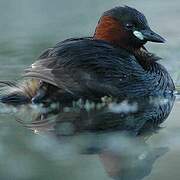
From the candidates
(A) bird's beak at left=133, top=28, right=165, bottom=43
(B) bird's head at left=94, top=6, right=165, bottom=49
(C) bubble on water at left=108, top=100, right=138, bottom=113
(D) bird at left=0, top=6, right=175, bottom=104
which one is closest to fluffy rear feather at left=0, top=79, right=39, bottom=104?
(D) bird at left=0, top=6, right=175, bottom=104

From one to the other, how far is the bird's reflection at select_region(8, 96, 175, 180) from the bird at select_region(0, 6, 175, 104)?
12 cm

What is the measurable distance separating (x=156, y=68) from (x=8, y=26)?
4777 mm

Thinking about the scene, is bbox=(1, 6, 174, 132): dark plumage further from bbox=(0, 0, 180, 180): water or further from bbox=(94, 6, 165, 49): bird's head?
bbox=(0, 0, 180, 180): water

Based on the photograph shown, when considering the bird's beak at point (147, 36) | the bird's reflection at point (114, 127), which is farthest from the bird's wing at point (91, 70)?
the bird's beak at point (147, 36)

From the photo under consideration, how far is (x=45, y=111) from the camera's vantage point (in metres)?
6.84

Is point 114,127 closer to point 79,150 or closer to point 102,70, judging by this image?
point 79,150

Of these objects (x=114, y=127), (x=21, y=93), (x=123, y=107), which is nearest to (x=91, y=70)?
(x=123, y=107)

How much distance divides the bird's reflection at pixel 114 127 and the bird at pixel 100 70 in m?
0.12

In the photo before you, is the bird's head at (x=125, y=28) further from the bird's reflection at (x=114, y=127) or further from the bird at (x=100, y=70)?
the bird's reflection at (x=114, y=127)

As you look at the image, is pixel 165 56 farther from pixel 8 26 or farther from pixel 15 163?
pixel 15 163

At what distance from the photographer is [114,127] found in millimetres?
6211

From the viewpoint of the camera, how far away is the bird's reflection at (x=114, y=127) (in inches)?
200

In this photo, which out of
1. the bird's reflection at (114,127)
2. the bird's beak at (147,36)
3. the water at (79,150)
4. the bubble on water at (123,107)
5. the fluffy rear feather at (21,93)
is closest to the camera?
the water at (79,150)

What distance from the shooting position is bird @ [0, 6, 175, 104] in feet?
22.8
